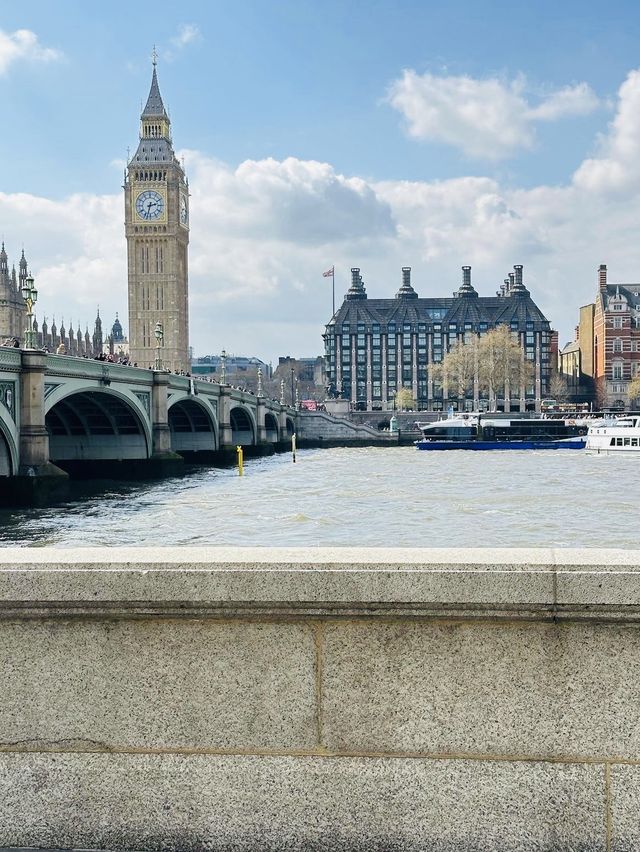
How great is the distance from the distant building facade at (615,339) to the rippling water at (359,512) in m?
70.4

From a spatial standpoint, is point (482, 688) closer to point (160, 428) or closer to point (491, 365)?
point (160, 428)

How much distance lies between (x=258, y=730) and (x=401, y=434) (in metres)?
100

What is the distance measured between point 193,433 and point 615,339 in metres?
70.7

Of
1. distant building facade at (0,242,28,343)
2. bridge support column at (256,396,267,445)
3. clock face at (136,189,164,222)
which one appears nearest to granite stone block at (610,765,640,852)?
bridge support column at (256,396,267,445)

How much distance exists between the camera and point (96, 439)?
50.9 meters

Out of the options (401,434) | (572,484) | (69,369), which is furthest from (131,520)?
(401,434)

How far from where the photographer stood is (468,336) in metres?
149

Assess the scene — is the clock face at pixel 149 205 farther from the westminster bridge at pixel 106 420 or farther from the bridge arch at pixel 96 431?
the bridge arch at pixel 96 431

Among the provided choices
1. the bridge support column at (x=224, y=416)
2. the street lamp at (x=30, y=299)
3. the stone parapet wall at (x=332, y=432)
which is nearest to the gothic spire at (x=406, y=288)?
the stone parapet wall at (x=332, y=432)

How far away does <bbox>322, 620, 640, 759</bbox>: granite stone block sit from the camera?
321 centimetres

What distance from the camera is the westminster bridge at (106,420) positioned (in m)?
34.7

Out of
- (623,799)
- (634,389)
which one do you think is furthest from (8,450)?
(634,389)

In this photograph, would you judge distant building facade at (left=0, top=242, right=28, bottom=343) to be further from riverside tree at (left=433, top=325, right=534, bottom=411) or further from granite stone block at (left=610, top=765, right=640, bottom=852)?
granite stone block at (left=610, top=765, right=640, bottom=852)

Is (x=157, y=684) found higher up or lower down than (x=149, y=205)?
lower down
